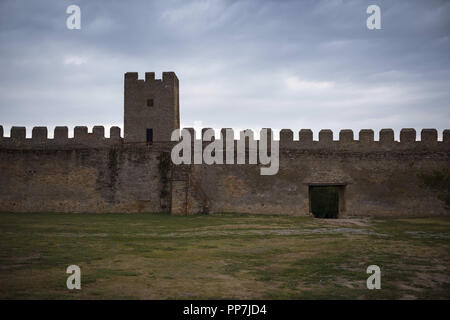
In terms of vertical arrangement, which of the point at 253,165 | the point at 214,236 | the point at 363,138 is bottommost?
the point at 214,236

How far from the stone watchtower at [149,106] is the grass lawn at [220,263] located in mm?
15630

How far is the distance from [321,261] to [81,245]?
19.3 ft

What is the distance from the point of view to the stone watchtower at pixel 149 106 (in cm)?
2825

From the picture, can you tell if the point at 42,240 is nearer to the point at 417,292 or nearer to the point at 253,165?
the point at 417,292

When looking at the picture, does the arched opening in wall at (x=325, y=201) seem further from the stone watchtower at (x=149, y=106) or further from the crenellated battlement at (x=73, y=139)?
the crenellated battlement at (x=73, y=139)

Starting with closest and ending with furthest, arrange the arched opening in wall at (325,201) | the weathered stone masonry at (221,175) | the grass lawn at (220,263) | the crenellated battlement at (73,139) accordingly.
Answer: the grass lawn at (220,263)
the weathered stone masonry at (221,175)
the crenellated battlement at (73,139)
the arched opening in wall at (325,201)

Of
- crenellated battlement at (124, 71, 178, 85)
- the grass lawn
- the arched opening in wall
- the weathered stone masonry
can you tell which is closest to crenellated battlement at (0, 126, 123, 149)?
the weathered stone masonry

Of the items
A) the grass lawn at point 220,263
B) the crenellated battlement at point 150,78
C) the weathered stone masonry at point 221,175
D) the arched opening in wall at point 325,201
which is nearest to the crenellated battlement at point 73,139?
the weathered stone masonry at point 221,175

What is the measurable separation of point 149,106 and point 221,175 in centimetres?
997

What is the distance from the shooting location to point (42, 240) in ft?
34.7

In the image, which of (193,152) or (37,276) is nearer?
(37,276)

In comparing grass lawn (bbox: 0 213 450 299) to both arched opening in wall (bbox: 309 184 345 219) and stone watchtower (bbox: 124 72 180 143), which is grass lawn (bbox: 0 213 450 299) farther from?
arched opening in wall (bbox: 309 184 345 219)

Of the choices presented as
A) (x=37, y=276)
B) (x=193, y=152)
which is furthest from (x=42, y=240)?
(x=193, y=152)
